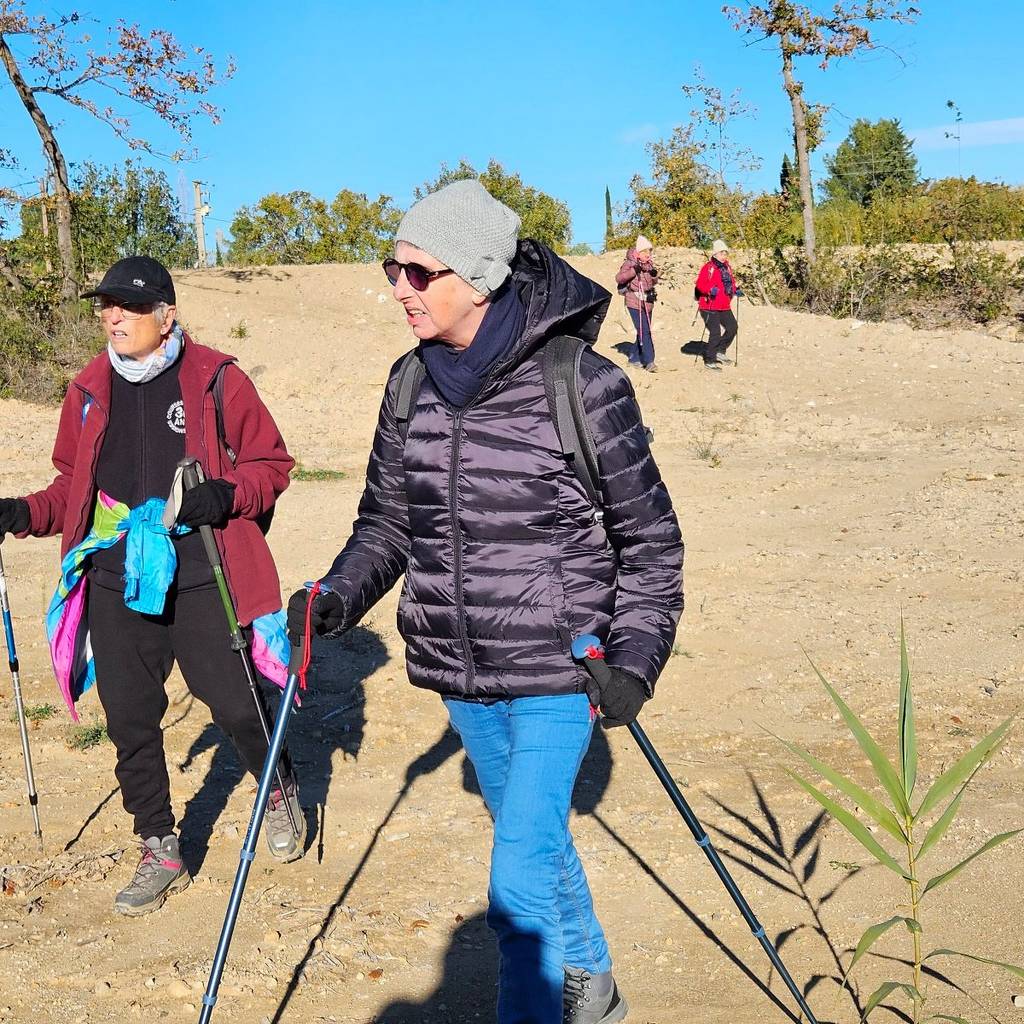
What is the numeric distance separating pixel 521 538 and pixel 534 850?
2.23ft

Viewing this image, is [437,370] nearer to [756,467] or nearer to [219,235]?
[756,467]

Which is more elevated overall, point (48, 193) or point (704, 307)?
point (48, 193)

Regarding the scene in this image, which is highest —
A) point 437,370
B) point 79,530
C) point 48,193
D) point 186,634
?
point 48,193

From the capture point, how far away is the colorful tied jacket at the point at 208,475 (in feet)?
12.5

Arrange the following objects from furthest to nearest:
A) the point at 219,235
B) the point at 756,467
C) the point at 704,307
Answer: the point at 219,235
the point at 704,307
the point at 756,467

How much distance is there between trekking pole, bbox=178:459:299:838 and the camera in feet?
12.1

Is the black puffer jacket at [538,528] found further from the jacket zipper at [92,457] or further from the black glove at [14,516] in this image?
the black glove at [14,516]

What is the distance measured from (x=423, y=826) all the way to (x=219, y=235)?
3203cm

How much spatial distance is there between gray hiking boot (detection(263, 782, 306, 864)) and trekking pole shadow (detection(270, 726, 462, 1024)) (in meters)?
0.23

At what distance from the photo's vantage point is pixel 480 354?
2.72 meters

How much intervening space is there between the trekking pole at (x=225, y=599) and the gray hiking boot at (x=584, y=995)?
4.58ft

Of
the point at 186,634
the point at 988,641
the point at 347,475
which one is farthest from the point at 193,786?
the point at 347,475

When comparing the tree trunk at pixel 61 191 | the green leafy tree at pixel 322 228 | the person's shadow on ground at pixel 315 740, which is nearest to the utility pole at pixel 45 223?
the tree trunk at pixel 61 191

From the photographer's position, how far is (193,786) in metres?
5.11
